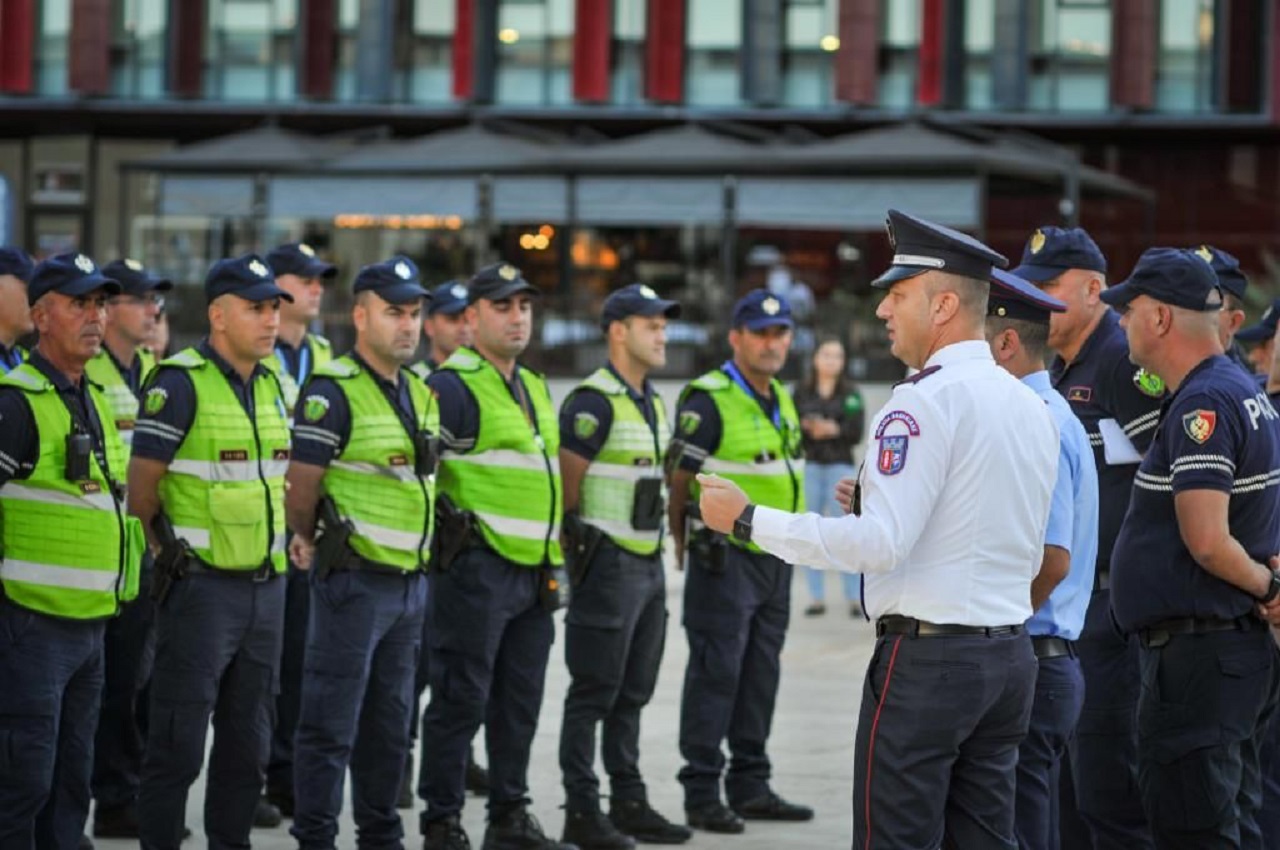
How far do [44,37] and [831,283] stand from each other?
1620 cm

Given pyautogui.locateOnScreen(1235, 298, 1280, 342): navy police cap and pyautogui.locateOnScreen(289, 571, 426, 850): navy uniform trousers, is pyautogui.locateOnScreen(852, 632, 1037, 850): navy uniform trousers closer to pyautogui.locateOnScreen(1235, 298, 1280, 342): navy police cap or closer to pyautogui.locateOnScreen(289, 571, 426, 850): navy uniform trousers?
pyautogui.locateOnScreen(289, 571, 426, 850): navy uniform trousers

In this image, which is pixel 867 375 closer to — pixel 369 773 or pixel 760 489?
pixel 760 489

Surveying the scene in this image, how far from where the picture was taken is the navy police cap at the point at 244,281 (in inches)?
303

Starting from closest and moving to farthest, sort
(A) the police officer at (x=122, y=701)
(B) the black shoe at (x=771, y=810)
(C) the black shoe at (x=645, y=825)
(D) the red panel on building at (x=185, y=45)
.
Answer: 1. (A) the police officer at (x=122, y=701)
2. (C) the black shoe at (x=645, y=825)
3. (B) the black shoe at (x=771, y=810)
4. (D) the red panel on building at (x=185, y=45)

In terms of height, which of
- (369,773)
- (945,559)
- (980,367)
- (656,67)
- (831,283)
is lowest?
(369,773)

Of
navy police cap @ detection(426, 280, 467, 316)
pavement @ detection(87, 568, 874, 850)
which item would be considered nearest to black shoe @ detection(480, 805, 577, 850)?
pavement @ detection(87, 568, 874, 850)

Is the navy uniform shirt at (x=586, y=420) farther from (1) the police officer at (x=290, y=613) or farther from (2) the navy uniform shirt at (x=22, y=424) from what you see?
(2) the navy uniform shirt at (x=22, y=424)

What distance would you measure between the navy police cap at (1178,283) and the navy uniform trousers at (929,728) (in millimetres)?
1655

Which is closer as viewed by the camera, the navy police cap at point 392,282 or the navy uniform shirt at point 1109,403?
the navy uniform shirt at point 1109,403

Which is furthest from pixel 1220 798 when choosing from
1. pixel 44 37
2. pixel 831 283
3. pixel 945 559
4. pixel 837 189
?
pixel 44 37

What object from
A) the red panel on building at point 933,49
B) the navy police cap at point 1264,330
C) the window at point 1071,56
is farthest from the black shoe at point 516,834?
the window at point 1071,56

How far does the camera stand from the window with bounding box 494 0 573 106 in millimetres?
35031

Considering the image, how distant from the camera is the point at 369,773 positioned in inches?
319

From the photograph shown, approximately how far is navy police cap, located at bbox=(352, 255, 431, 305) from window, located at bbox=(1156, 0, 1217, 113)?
2808 centimetres
